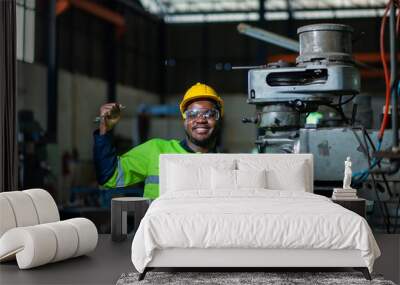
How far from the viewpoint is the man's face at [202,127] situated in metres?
4.59

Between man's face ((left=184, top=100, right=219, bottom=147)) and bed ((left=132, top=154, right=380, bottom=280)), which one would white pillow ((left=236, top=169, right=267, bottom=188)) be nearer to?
man's face ((left=184, top=100, right=219, bottom=147))

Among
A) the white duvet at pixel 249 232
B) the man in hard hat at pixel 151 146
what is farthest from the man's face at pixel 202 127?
the white duvet at pixel 249 232

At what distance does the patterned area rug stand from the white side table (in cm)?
101

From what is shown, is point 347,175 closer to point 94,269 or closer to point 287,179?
point 287,179

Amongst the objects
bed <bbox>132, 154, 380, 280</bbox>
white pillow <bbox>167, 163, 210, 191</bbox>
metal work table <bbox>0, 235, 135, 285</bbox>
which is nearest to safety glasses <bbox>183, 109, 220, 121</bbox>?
white pillow <bbox>167, 163, 210, 191</bbox>

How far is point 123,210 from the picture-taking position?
4.38 metres

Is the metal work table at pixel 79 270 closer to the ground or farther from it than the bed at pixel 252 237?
closer to the ground

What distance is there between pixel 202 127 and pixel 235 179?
0.51 meters

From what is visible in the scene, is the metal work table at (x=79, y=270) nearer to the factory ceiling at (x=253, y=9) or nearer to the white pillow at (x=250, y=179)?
the white pillow at (x=250, y=179)

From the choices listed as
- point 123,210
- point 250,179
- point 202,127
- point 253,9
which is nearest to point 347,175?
point 250,179

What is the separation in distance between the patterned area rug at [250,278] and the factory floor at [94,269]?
133 mm

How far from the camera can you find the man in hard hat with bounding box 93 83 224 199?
4551 mm

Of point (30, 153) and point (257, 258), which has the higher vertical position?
point (30, 153)

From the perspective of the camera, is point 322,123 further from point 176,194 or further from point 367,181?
point 176,194
